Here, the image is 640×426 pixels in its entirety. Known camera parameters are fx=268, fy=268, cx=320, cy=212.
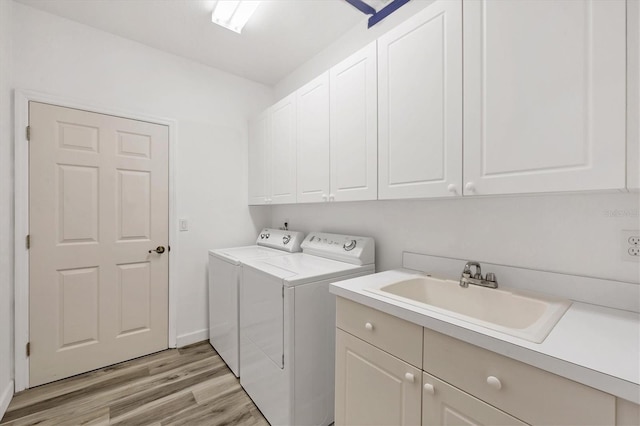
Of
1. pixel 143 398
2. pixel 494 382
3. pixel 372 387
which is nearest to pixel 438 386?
pixel 494 382

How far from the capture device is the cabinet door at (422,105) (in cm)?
120

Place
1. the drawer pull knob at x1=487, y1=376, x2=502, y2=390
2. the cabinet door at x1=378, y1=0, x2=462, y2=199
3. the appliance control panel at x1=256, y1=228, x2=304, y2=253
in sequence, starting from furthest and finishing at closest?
1. the appliance control panel at x1=256, y1=228, x2=304, y2=253
2. the cabinet door at x1=378, y1=0, x2=462, y2=199
3. the drawer pull knob at x1=487, y1=376, x2=502, y2=390

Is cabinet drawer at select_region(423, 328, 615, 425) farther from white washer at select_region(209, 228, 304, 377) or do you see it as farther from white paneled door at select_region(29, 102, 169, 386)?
white paneled door at select_region(29, 102, 169, 386)

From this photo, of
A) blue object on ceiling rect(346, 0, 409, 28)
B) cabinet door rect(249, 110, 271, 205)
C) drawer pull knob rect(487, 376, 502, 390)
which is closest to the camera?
drawer pull knob rect(487, 376, 502, 390)

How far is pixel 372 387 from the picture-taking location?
1157 mm

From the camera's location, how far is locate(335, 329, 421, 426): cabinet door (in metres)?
1.02

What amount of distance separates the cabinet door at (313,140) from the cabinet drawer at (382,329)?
2.85ft

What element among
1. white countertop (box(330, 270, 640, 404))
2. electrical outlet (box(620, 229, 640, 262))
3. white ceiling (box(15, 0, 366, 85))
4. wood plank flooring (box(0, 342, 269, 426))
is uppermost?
white ceiling (box(15, 0, 366, 85))

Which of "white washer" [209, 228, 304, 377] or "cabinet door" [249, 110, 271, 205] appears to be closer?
"white washer" [209, 228, 304, 377]

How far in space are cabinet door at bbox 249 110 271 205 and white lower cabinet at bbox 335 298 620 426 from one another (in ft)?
5.33

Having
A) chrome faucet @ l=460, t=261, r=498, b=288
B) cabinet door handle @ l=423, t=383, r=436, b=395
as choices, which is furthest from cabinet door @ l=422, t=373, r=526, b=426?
chrome faucet @ l=460, t=261, r=498, b=288

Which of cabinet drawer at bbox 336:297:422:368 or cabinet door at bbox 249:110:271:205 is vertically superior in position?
cabinet door at bbox 249:110:271:205

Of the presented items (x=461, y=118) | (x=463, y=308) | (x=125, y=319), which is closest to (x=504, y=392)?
(x=463, y=308)

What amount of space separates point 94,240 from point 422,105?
2595 millimetres
